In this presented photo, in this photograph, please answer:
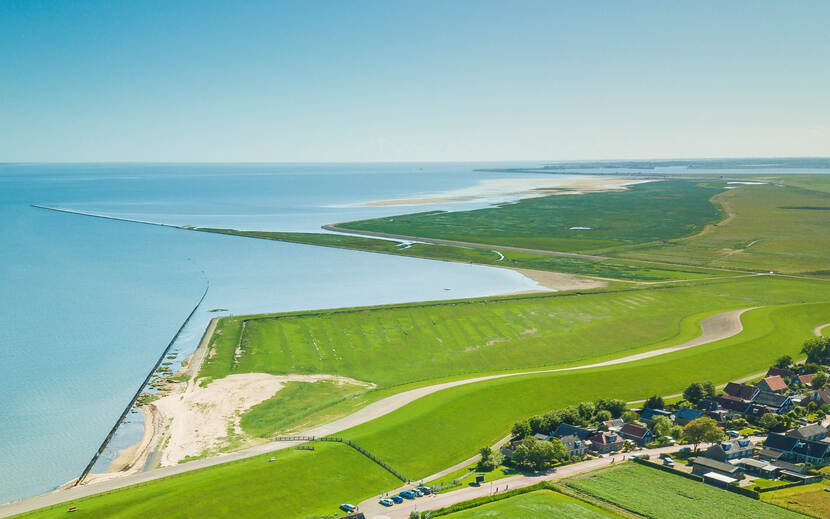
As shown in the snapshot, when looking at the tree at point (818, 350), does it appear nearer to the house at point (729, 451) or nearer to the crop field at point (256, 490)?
the house at point (729, 451)

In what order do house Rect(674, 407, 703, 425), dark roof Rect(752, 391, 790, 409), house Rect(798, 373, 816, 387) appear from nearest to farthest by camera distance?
house Rect(674, 407, 703, 425) < dark roof Rect(752, 391, 790, 409) < house Rect(798, 373, 816, 387)

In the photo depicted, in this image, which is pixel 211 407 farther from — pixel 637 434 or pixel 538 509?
pixel 637 434

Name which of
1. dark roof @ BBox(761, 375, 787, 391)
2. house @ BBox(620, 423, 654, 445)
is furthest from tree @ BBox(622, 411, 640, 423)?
dark roof @ BBox(761, 375, 787, 391)

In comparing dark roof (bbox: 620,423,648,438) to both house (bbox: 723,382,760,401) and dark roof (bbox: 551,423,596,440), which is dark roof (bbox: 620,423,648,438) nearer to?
dark roof (bbox: 551,423,596,440)

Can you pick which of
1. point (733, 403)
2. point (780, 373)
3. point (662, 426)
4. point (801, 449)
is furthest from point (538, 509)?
point (780, 373)

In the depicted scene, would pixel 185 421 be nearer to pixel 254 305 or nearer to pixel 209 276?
pixel 254 305

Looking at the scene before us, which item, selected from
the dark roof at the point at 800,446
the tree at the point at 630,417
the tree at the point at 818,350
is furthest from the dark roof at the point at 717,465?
the tree at the point at 818,350

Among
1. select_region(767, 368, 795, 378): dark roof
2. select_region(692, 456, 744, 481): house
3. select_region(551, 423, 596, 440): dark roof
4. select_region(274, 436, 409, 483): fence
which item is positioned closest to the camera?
select_region(692, 456, 744, 481): house
